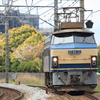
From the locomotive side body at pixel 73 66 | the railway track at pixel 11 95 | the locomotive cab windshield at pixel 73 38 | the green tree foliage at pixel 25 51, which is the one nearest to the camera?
the locomotive side body at pixel 73 66

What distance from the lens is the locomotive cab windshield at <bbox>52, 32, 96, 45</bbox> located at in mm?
17141

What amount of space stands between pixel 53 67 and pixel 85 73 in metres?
1.74

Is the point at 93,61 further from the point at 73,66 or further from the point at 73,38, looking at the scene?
the point at 73,38

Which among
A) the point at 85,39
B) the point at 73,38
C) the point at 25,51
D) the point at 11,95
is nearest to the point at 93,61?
the point at 85,39

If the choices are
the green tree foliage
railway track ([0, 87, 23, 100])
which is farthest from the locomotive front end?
the green tree foliage

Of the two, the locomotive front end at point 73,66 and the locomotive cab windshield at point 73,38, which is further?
the locomotive cab windshield at point 73,38

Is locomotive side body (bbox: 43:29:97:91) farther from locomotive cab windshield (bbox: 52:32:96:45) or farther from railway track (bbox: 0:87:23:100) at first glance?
railway track (bbox: 0:87:23:100)

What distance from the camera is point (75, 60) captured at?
16625 mm

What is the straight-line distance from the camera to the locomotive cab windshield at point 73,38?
17.1 m

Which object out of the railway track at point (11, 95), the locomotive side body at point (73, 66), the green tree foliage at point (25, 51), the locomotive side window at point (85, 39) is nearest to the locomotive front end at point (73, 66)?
the locomotive side body at point (73, 66)

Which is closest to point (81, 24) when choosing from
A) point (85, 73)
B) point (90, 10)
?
point (85, 73)

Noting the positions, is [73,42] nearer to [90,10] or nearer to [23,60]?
[90,10]

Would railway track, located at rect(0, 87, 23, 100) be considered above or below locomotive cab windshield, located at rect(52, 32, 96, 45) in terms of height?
below

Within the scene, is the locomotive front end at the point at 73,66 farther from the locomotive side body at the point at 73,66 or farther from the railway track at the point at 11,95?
the railway track at the point at 11,95
